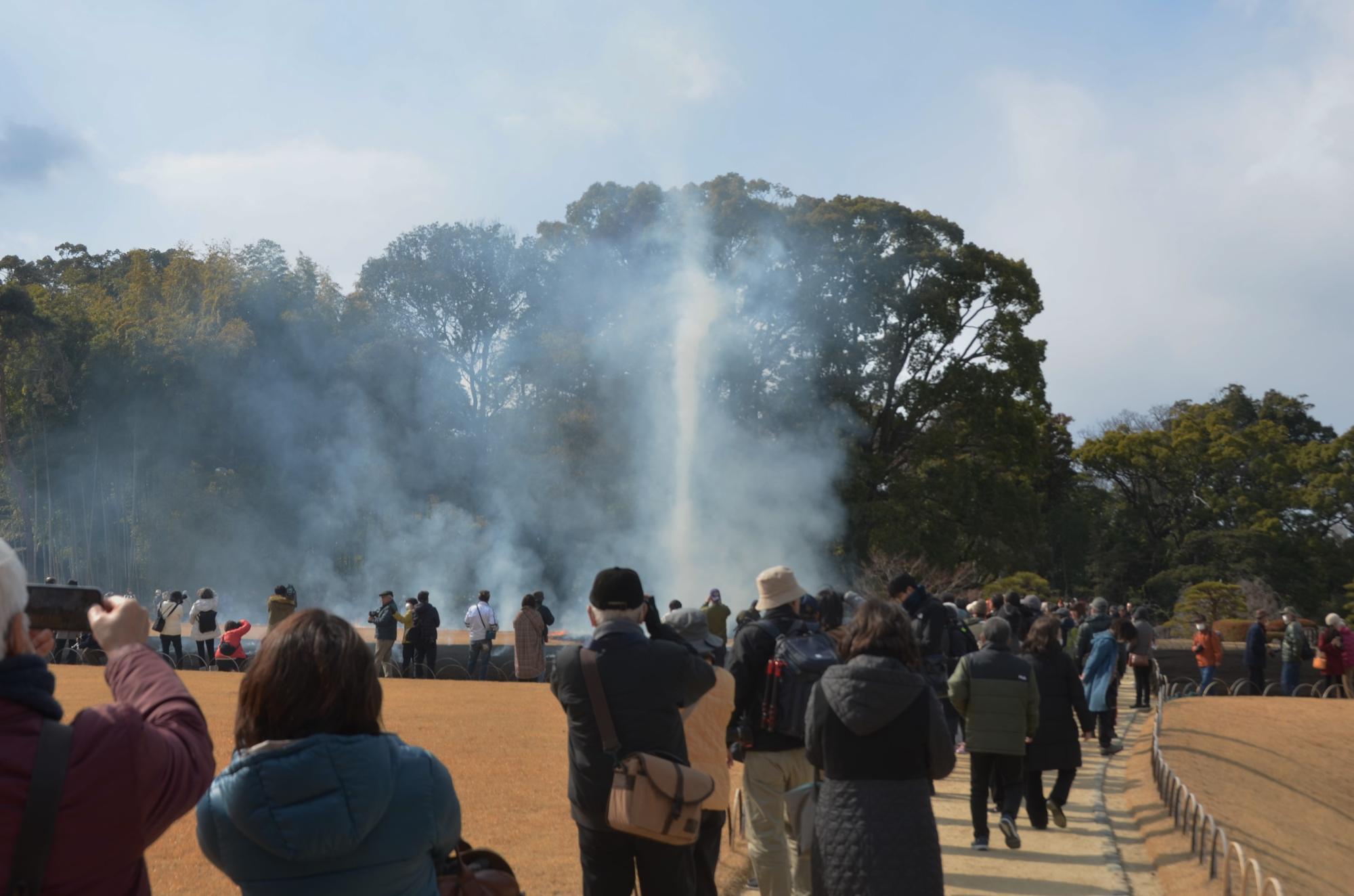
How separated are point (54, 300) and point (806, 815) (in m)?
46.1

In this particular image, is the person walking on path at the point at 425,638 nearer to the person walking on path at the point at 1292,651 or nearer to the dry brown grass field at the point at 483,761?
the dry brown grass field at the point at 483,761

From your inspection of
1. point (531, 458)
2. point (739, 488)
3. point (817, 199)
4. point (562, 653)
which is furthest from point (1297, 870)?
point (531, 458)

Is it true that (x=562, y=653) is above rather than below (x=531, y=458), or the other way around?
below

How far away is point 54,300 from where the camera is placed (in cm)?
4444

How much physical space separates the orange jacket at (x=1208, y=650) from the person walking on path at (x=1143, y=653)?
117cm

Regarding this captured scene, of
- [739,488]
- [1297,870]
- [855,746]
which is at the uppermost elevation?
[739,488]

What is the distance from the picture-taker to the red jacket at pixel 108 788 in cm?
218

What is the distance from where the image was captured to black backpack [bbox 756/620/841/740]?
20.2ft

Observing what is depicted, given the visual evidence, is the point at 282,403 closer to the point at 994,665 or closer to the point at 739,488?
the point at 739,488

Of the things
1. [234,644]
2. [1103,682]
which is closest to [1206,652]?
[1103,682]

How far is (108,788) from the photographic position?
2.25 metres

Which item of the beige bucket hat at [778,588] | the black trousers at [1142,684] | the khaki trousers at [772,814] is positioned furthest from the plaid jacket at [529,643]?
the khaki trousers at [772,814]

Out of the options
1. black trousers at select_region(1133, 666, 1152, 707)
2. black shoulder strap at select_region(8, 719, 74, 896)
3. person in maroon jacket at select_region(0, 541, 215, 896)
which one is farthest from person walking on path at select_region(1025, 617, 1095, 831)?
black trousers at select_region(1133, 666, 1152, 707)

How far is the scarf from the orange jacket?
2189 cm
